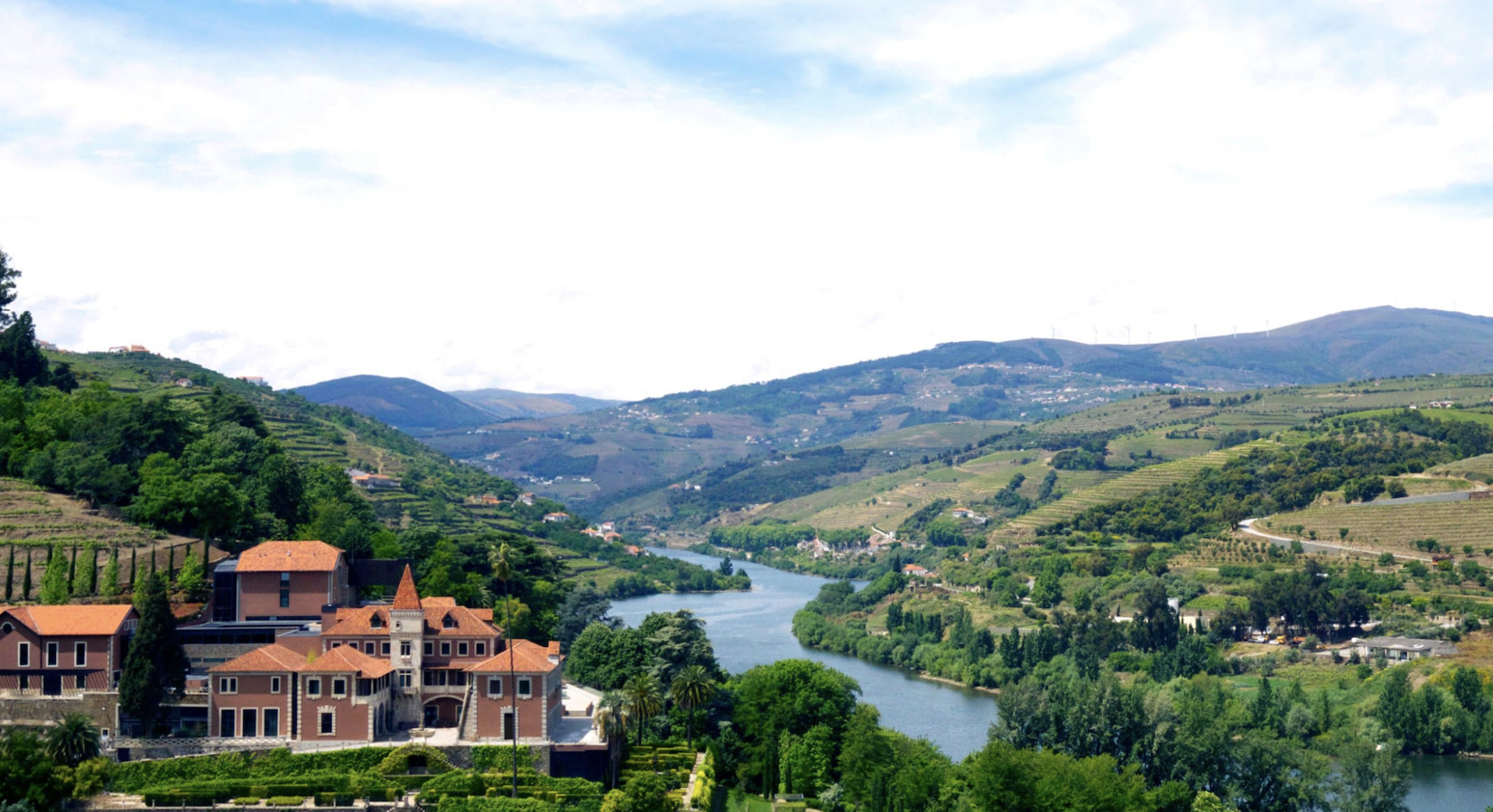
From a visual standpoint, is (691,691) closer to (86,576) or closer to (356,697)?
(356,697)

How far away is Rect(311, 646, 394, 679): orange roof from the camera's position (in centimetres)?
4459

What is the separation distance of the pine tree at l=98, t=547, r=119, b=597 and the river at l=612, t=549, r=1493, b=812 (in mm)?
33053

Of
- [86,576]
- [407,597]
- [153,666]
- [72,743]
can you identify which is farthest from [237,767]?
[86,576]

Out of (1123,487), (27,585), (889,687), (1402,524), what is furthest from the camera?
(1123,487)

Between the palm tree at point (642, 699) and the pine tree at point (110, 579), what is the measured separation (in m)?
20.9

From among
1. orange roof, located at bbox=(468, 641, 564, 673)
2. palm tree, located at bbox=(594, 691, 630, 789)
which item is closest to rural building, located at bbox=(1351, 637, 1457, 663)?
palm tree, located at bbox=(594, 691, 630, 789)

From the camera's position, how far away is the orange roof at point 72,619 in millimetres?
46031

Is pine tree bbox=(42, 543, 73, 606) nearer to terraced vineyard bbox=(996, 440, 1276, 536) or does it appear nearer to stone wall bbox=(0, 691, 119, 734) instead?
stone wall bbox=(0, 691, 119, 734)

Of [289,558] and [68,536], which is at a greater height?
[68,536]

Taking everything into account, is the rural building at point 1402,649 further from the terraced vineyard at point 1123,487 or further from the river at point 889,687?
the terraced vineyard at point 1123,487

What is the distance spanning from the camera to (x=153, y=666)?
148 feet

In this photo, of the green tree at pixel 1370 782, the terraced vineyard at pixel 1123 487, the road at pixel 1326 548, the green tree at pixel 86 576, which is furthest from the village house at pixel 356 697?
the terraced vineyard at pixel 1123 487

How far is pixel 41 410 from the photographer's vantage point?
68.6 m

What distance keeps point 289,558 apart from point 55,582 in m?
8.73
